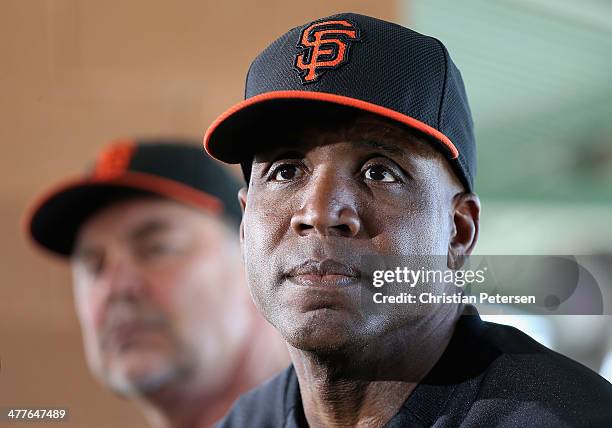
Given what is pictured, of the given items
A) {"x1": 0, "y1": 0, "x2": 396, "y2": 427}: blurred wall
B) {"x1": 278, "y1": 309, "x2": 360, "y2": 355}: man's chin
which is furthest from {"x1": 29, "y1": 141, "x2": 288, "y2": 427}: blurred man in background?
{"x1": 278, "y1": 309, "x2": 360, "y2": 355}: man's chin

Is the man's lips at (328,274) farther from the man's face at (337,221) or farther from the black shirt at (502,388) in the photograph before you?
the black shirt at (502,388)

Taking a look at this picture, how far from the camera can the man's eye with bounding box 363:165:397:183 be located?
66 cm

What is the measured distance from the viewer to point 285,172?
705 mm

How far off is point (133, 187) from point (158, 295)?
0.69ft

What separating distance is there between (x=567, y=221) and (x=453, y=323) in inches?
76.5

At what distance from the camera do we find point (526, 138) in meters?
2.82

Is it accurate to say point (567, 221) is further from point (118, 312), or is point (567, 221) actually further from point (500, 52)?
point (118, 312)

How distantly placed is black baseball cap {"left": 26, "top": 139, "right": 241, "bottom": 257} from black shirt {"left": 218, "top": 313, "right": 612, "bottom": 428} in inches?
33.7

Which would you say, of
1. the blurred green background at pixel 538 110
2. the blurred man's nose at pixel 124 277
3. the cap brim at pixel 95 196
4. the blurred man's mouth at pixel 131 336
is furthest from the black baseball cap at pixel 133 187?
the blurred green background at pixel 538 110

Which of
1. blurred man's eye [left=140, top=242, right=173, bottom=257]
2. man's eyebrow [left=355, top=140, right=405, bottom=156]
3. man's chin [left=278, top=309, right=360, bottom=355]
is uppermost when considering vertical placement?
man's eyebrow [left=355, top=140, right=405, bottom=156]

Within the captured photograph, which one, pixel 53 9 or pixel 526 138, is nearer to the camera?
pixel 53 9

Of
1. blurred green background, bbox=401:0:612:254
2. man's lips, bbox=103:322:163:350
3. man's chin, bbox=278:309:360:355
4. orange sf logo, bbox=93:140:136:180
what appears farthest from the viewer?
blurred green background, bbox=401:0:612:254

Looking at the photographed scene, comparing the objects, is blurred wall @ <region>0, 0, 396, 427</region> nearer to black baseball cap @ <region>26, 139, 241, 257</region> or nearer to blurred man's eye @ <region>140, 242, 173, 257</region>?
black baseball cap @ <region>26, 139, 241, 257</region>

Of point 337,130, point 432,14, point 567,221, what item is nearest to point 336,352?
point 337,130
